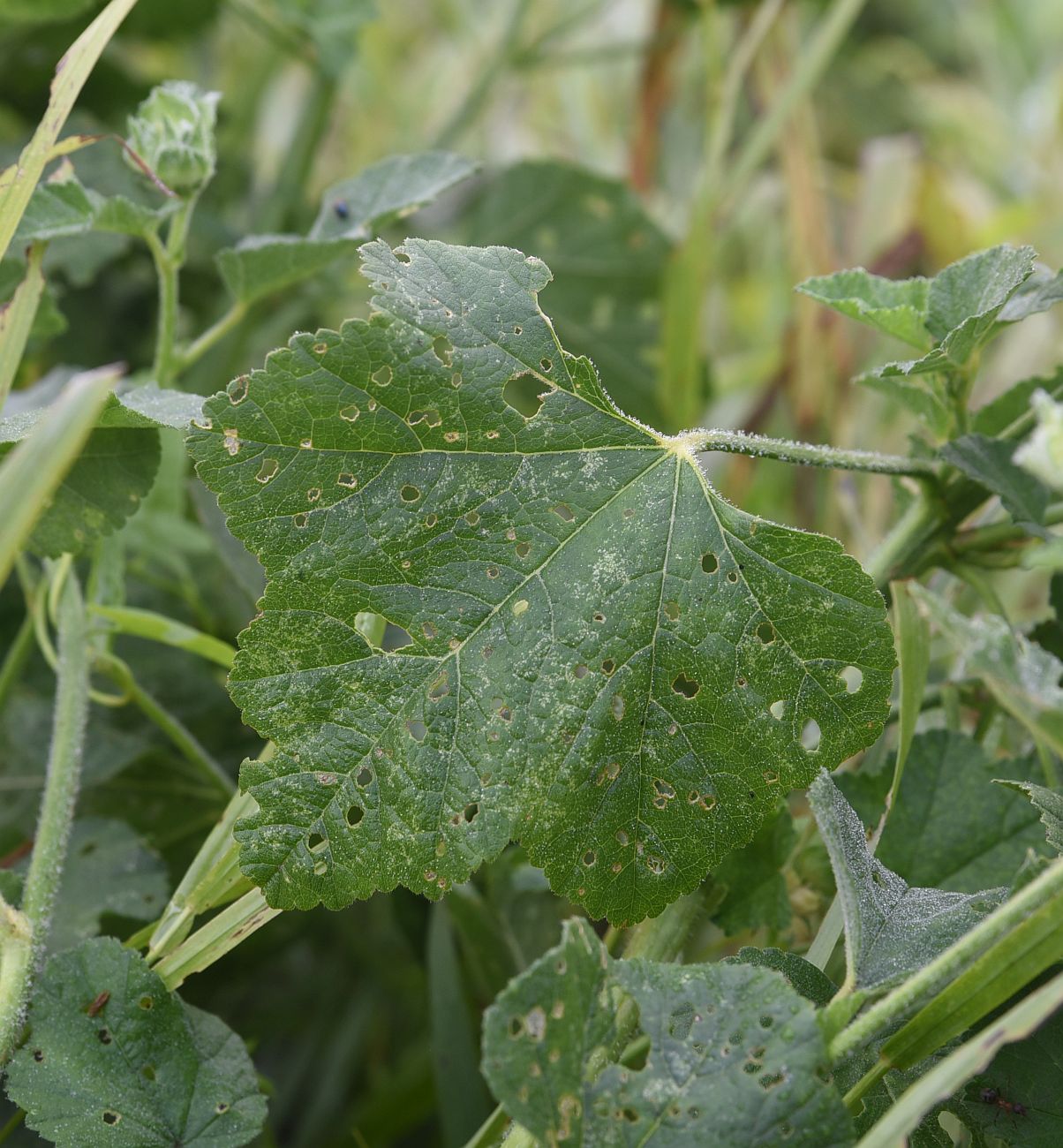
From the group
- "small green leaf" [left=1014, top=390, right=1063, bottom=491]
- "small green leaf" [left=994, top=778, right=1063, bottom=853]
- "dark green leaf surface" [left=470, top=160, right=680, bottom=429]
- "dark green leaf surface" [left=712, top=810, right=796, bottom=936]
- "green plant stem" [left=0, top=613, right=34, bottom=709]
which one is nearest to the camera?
"small green leaf" [left=1014, top=390, right=1063, bottom=491]

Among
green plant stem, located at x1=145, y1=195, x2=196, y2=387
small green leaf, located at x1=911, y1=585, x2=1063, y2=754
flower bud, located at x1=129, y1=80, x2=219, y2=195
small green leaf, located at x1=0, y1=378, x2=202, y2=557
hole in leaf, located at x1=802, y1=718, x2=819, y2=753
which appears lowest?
hole in leaf, located at x1=802, y1=718, x2=819, y2=753

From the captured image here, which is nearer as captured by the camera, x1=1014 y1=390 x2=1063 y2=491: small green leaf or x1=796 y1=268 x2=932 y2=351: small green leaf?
x1=1014 y1=390 x2=1063 y2=491: small green leaf

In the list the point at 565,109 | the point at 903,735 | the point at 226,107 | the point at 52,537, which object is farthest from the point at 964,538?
the point at 565,109

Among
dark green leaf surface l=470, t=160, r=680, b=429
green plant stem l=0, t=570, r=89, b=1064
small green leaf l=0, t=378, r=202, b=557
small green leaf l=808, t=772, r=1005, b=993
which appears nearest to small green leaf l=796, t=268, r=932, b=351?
small green leaf l=808, t=772, r=1005, b=993

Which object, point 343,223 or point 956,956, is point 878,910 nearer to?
point 956,956

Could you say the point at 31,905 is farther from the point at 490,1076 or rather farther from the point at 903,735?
the point at 903,735

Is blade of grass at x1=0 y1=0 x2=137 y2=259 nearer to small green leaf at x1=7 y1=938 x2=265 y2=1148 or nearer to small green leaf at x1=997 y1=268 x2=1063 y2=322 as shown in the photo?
small green leaf at x1=7 y1=938 x2=265 y2=1148
